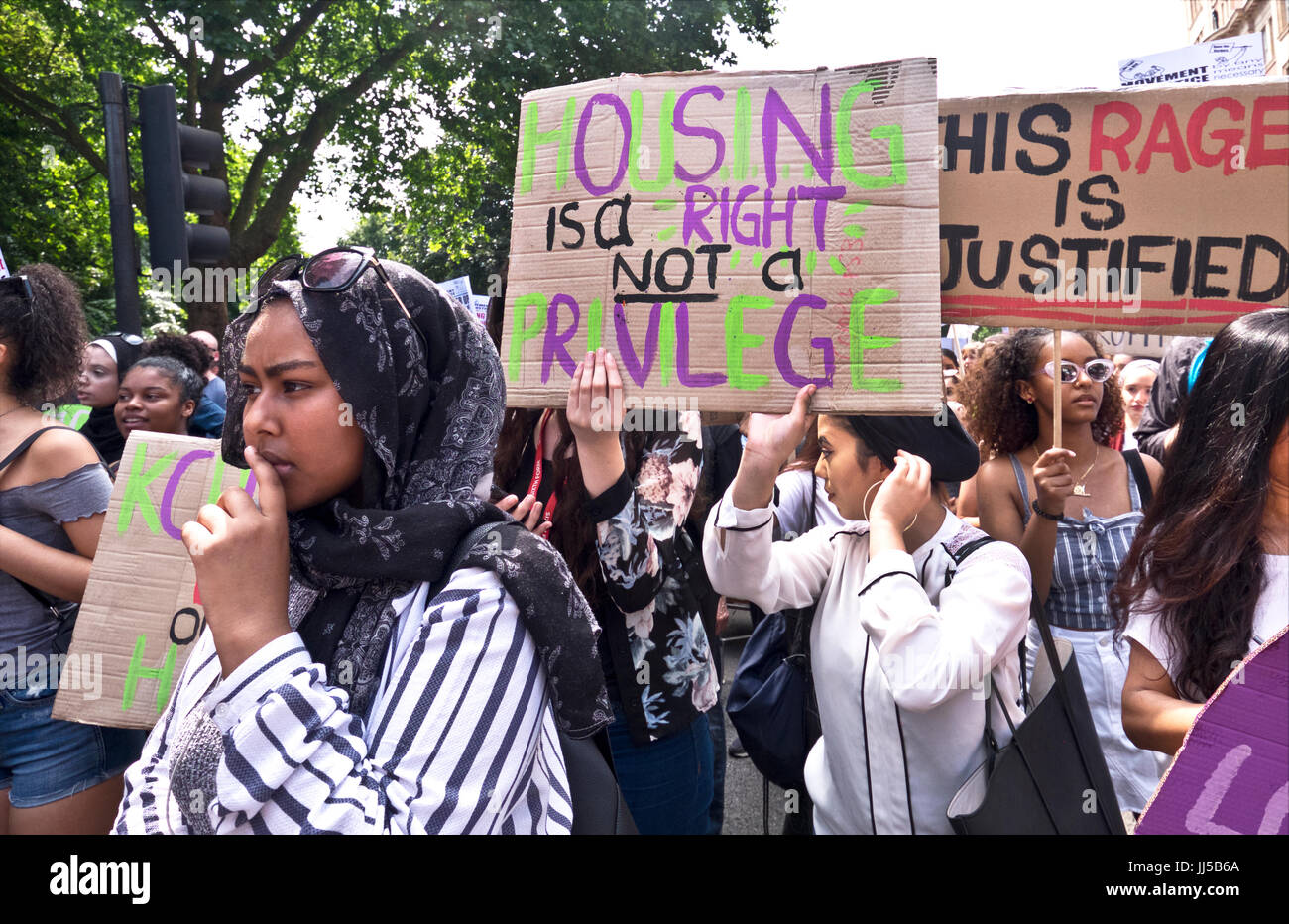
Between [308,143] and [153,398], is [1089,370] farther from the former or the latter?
[308,143]

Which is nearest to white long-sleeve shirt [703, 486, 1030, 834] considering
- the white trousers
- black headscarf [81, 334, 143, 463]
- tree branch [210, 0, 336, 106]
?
the white trousers

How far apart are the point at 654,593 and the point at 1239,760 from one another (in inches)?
63.2

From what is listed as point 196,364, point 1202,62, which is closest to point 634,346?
point 1202,62

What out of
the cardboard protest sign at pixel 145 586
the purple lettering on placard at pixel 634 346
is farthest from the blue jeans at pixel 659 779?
the cardboard protest sign at pixel 145 586

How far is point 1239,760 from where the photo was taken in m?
1.04

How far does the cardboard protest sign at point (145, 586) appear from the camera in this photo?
7.78 ft

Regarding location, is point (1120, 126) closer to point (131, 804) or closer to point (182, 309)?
point (131, 804)

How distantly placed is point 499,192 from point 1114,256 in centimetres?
1607

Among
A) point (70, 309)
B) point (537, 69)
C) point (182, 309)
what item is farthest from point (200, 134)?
point (537, 69)

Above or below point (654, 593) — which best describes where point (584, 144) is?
above

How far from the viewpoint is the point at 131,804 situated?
1.45m

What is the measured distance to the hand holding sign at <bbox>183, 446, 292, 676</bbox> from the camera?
1.29 metres

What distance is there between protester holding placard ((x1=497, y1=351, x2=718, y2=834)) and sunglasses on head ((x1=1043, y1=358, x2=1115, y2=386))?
4.80ft

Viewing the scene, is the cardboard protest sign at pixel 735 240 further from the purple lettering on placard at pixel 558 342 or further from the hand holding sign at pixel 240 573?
the hand holding sign at pixel 240 573
